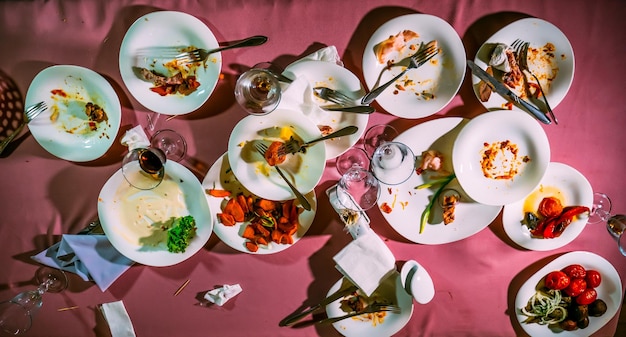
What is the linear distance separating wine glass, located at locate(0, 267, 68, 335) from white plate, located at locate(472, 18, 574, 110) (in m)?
1.77

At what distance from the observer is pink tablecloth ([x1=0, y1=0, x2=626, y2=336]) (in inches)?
67.0

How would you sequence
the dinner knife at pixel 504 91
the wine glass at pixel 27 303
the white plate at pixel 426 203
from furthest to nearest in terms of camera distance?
the wine glass at pixel 27 303 < the white plate at pixel 426 203 < the dinner knife at pixel 504 91

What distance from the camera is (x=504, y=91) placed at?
62.2 inches

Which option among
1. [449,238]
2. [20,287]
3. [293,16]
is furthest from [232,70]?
[20,287]

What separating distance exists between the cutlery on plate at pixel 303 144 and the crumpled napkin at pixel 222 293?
0.57 meters

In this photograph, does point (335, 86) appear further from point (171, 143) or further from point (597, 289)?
point (597, 289)

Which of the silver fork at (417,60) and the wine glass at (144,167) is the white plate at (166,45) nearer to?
the wine glass at (144,167)

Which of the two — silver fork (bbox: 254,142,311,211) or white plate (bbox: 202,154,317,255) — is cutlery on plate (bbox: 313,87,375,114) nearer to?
silver fork (bbox: 254,142,311,211)

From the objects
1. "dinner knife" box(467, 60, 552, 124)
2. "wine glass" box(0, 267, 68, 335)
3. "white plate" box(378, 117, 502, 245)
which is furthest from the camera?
"wine glass" box(0, 267, 68, 335)

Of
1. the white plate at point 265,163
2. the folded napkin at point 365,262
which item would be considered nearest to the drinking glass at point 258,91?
the white plate at point 265,163

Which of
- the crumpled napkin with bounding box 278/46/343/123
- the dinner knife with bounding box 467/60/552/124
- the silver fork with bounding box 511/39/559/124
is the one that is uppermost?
the silver fork with bounding box 511/39/559/124

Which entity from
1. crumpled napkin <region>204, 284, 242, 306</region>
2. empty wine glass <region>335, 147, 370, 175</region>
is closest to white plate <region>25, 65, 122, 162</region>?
crumpled napkin <region>204, 284, 242, 306</region>

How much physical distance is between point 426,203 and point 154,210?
1.03 metres

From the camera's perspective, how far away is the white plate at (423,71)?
1.64 meters
